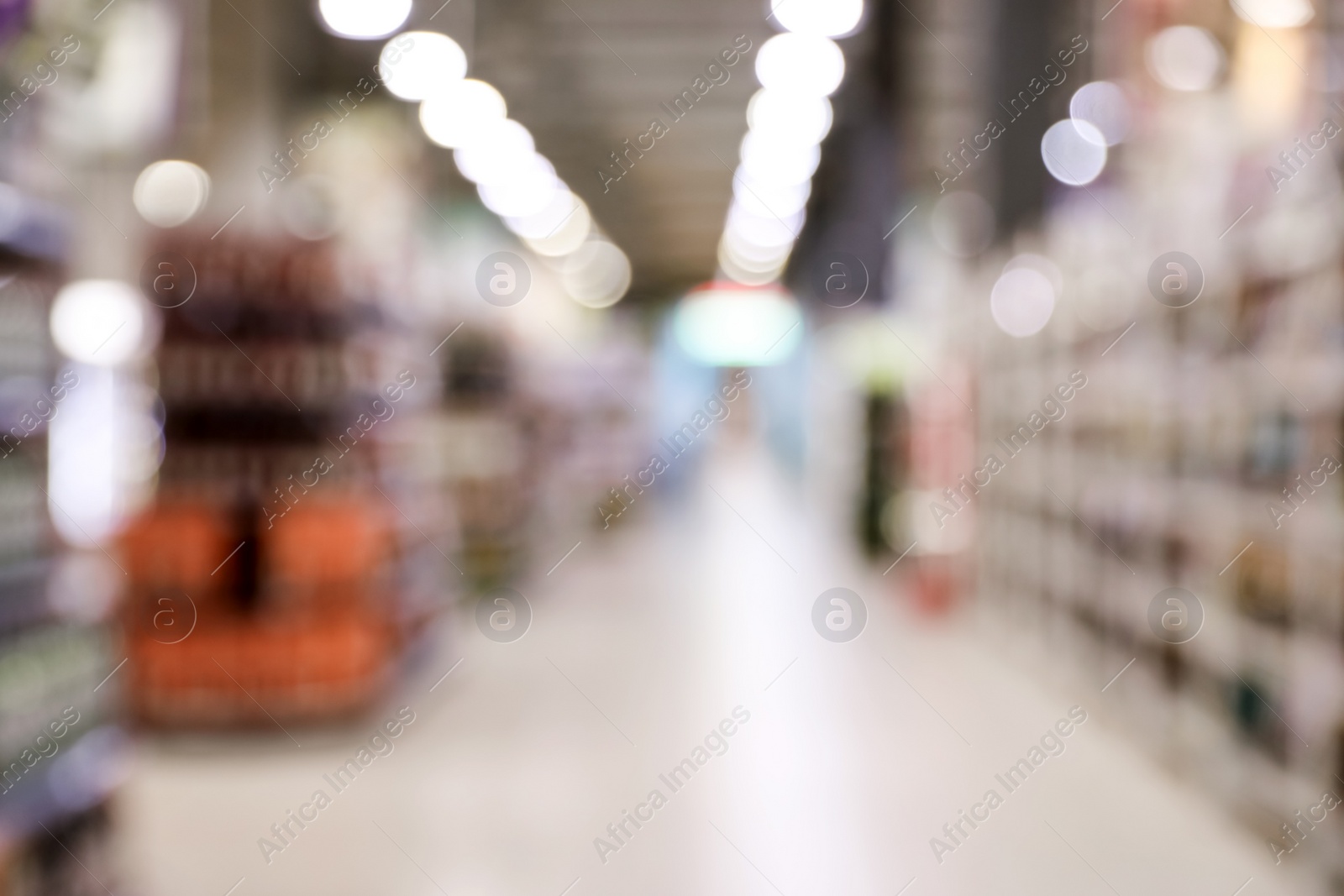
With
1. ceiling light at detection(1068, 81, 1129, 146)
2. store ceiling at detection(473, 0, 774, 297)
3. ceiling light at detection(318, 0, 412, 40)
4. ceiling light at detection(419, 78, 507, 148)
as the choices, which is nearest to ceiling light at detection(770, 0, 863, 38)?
store ceiling at detection(473, 0, 774, 297)

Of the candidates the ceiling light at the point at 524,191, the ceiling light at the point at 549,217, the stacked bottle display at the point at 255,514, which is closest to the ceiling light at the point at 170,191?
the stacked bottle display at the point at 255,514

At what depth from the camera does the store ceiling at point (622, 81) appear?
29.3 ft

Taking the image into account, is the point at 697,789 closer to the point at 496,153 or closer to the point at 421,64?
the point at 421,64

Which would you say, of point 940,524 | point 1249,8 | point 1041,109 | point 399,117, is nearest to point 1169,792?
point 1249,8

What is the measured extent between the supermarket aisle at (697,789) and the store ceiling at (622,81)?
504 cm

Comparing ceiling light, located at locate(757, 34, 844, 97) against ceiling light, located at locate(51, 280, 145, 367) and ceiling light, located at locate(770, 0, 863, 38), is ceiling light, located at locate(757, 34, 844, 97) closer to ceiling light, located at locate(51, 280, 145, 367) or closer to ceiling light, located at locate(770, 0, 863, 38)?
ceiling light, located at locate(770, 0, 863, 38)

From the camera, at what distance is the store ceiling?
8930 mm

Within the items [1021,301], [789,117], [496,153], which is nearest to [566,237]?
[496,153]

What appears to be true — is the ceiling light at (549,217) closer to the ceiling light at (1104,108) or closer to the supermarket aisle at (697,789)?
the ceiling light at (1104,108)

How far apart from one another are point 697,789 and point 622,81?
28.1 feet

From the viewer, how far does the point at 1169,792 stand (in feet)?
12.5

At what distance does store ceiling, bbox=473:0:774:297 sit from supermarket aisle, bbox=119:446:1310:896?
5.04m

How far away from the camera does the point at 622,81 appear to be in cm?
1088

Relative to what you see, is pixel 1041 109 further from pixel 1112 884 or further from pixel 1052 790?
pixel 1112 884
